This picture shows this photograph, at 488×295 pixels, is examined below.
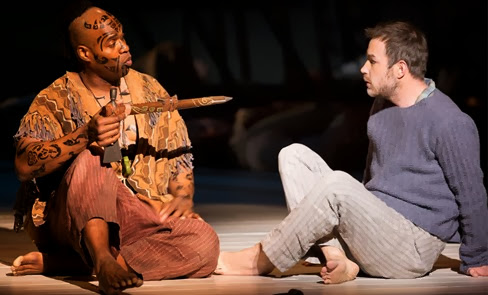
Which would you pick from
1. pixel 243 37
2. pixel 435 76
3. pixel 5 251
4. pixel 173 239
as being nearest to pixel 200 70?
pixel 243 37

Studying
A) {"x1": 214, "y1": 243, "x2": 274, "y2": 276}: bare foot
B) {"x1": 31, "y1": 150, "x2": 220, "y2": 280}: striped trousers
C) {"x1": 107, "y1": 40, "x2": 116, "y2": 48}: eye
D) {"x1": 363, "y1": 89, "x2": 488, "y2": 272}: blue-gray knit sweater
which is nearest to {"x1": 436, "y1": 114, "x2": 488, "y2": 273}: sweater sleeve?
{"x1": 363, "y1": 89, "x2": 488, "y2": 272}: blue-gray knit sweater

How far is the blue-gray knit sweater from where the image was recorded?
169 inches

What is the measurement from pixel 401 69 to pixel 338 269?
2.46 ft

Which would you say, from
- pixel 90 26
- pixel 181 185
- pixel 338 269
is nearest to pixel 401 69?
pixel 338 269

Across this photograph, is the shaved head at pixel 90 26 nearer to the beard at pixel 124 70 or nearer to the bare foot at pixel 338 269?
the beard at pixel 124 70

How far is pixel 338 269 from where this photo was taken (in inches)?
168

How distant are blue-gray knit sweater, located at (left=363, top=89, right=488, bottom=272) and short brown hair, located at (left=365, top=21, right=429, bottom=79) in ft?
0.46

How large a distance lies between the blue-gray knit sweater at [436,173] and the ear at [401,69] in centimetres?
12

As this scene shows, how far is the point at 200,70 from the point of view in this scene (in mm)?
9602

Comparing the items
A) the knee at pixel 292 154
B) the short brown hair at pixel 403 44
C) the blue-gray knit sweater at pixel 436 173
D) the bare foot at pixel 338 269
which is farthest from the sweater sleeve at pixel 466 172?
the knee at pixel 292 154

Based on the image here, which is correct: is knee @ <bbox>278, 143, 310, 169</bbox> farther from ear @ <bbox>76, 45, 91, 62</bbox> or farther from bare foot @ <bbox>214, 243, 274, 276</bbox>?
ear @ <bbox>76, 45, 91, 62</bbox>

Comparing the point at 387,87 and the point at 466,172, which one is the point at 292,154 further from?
the point at 466,172

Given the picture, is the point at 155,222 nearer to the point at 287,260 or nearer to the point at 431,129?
the point at 287,260

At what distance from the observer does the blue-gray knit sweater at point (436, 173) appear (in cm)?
428
